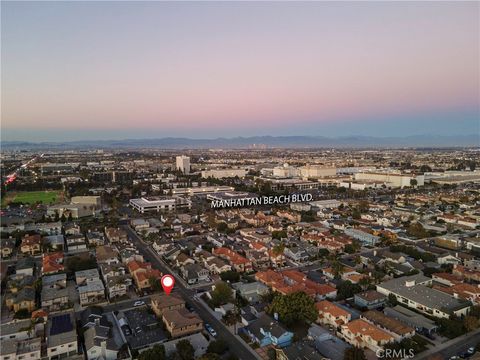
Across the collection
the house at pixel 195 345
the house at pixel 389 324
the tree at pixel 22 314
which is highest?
the house at pixel 389 324

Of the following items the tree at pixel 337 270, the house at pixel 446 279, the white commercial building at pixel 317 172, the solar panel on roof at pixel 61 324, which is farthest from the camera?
the white commercial building at pixel 317 172

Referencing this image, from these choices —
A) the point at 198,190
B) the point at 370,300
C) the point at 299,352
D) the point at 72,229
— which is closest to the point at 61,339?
the point at 299,352

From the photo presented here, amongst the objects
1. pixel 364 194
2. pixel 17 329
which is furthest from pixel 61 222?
pixel 364 194

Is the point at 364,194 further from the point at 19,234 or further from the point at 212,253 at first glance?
the point at 19,234

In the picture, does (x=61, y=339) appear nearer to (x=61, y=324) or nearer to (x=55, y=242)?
(x=61, y=324)

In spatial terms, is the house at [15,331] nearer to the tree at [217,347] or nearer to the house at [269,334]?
the tree at [217,347]

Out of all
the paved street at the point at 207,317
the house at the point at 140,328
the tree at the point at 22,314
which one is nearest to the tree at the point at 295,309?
the paved street at the point at 207,317

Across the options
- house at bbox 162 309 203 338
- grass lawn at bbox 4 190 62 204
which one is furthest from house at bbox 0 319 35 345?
grass lawn at bbox 4 190 62 204
